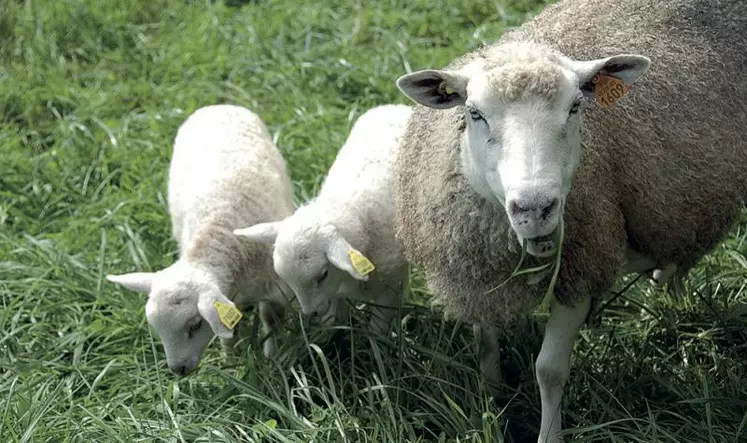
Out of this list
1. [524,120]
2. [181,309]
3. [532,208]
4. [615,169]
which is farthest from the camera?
[181,309]

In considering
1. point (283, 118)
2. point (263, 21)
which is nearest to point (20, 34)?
point (263, 21)

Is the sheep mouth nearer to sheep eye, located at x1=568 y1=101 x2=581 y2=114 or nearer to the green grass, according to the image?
sheep eye, located at x1=568 y1=101 x2=581 y2=114

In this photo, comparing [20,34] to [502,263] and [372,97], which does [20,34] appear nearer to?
[372,97]

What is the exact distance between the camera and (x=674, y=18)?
4.70m

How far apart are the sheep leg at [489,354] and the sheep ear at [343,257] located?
57 cm

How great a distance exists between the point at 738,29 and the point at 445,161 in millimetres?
1506

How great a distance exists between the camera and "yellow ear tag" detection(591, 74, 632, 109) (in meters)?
3.90

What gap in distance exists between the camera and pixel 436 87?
3.97m

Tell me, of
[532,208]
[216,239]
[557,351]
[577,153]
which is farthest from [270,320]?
[532,208]

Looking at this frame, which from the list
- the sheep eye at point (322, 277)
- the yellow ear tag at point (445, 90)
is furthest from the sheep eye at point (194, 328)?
the yellow ear tag at point (445, 90)

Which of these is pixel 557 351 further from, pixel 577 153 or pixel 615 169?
pixel 577 153

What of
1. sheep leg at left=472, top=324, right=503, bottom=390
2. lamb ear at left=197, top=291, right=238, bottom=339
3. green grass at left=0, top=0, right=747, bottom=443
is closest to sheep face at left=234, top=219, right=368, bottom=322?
green grass at left=0, top=0, right=747, bottom=443

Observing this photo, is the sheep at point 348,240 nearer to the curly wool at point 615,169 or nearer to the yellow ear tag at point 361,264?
the yellow ear tag at point 361,264

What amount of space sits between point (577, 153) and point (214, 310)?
1850 millimetres
